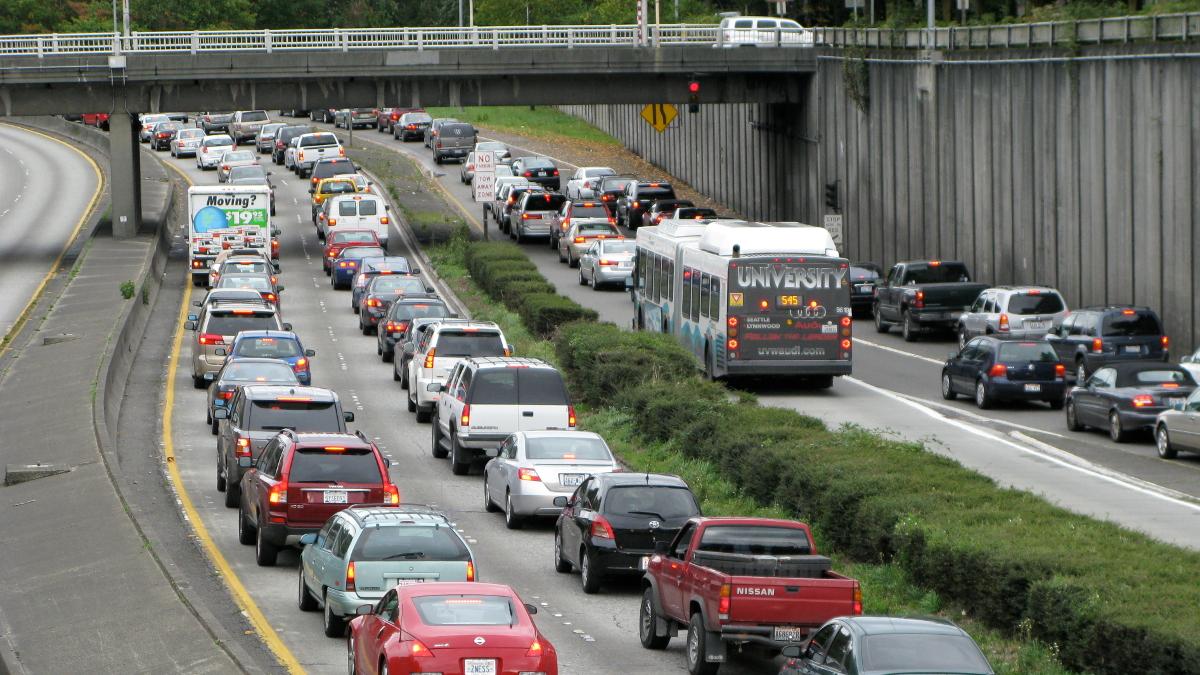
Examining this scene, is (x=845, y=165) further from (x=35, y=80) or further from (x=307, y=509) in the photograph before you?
(x=307, y=509)

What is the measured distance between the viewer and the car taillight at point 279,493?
22.5m

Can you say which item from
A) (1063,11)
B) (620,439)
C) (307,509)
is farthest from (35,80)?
(307,509)

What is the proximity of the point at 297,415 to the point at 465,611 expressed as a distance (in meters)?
12.1

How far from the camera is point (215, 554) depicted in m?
24.2

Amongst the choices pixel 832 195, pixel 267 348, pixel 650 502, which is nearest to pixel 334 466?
pixel 650 502

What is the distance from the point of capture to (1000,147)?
5206 centimetres

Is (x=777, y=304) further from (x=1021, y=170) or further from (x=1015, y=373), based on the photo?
(x=1021, y=170)

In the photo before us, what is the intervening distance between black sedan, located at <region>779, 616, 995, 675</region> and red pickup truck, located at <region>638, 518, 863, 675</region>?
200 centimetres

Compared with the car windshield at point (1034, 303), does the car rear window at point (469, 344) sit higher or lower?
higher

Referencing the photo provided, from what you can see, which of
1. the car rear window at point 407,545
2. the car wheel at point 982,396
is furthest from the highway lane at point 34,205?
the car rear window at point 407,545

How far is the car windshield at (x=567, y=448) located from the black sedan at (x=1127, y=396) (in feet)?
37.3

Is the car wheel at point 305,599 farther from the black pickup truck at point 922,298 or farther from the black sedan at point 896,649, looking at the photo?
the black pickup truck at point 922,298

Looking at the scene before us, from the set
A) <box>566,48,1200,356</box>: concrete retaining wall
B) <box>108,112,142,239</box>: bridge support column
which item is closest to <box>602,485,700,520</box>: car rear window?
<box>566,48,1200,356</box>: concrete retaining wall

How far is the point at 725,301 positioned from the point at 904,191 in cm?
2372
